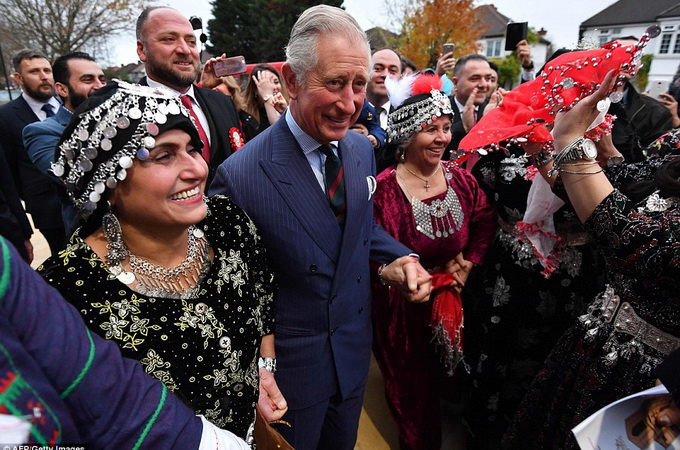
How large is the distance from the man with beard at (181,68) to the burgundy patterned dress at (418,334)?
1.33 meters

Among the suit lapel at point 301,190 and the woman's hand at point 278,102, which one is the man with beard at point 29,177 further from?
the suit lapel at point 301,190

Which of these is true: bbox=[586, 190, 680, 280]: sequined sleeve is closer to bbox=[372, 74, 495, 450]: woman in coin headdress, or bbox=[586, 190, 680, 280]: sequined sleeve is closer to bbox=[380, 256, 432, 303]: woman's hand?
bbox=[380, 256, 432, 303]: woman's hand

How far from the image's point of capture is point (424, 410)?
98.7 inches

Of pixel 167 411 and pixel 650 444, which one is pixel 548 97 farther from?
pixel 167 411

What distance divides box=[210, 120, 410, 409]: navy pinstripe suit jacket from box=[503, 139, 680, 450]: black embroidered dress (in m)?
0.87

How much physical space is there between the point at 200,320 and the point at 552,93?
149 cm

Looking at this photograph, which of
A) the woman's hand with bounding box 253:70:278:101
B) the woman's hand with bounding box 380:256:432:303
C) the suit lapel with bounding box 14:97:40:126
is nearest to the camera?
the woman's hand with bounding box 380:256:432:303

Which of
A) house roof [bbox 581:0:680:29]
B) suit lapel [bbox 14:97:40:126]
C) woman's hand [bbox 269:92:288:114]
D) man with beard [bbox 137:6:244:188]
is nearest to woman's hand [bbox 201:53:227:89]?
woman's hand [bbox 269:92:288:114]

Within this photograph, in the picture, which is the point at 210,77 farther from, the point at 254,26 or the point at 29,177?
the point at 254,26

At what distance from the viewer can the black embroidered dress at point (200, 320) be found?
1062 mm

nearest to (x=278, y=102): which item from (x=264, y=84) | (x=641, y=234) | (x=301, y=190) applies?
(x=264, y=84)

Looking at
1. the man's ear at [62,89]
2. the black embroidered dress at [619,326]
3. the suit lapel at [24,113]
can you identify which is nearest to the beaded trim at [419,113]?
the black embroidered dress at [619,326]

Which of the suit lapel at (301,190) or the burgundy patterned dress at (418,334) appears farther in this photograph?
the burgundy patterned dress at (418,334)

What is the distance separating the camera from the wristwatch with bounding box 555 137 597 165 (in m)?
1.33
